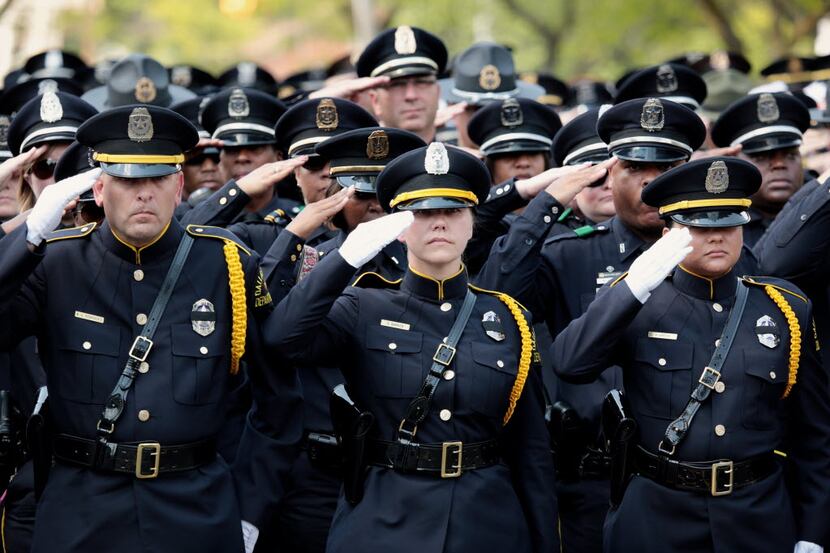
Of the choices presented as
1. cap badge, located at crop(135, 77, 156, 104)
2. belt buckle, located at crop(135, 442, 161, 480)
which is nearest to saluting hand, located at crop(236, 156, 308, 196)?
belt buckle, located at crop(135, 442, 161, 480)

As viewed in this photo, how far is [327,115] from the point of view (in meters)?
7.37

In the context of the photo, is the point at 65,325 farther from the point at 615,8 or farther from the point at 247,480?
the point at 615,8

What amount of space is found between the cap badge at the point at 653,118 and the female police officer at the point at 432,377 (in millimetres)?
1167

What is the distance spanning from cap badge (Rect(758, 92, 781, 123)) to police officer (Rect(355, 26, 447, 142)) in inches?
72.9

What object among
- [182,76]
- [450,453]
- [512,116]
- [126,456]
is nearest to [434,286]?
[450,453]

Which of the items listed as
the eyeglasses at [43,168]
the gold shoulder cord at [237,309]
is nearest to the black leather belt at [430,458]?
the gold shoulder cord at [237,309]

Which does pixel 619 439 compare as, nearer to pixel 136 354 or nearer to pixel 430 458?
pixel 430 458

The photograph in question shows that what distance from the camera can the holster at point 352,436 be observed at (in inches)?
215

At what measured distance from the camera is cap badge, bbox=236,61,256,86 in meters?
12.7

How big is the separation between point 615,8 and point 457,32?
4.22m

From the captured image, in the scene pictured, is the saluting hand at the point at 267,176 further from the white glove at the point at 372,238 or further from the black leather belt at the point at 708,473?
the black leather belt at the point at 708,473

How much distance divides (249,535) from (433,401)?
96 centimetres

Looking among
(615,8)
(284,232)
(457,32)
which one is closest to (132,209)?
(284,232)

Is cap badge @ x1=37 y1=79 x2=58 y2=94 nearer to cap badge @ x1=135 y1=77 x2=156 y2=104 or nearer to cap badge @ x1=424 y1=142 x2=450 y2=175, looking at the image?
cap badge @ x1=135 y1=77 x2=156 y2=104
